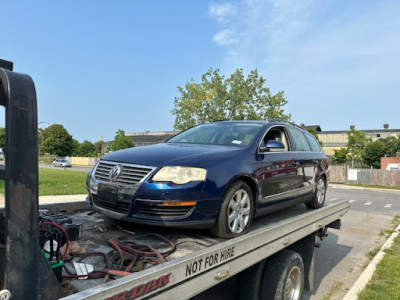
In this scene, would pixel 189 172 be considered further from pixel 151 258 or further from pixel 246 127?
pixel 246 127

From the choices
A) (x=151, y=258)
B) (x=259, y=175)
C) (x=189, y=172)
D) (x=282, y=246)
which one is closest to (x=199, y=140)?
(x=259, y=175)

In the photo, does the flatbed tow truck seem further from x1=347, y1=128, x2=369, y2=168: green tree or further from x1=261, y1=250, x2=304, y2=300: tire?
x1=347, y1=128, x2=369, y2=168: green tree

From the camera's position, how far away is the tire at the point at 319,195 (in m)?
5.15

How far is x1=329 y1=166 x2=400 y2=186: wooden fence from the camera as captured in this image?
30156 millimetres

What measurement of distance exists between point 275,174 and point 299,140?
4.68ft

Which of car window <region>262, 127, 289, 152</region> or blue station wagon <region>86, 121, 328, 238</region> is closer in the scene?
blue station wagon <region>86, 121, 328, 238</region>

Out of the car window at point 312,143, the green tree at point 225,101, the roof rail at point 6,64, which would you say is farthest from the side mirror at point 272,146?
the green tree at point 225,101

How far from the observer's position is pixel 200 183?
2.88 metres

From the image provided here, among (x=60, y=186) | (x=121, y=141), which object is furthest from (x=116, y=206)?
(x=121, y=141)

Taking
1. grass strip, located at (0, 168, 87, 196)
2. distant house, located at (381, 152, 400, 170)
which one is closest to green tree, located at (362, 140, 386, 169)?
distant house, located at (381, 152, 400, 170)

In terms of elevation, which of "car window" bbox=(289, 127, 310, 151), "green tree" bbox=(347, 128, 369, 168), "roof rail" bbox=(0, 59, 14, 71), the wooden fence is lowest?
the wooden fence

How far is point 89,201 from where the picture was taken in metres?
3.36

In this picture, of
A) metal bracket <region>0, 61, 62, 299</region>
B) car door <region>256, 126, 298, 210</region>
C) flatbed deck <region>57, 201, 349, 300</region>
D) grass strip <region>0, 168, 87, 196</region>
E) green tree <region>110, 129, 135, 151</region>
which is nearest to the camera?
metal bracket <region>0, 61, 62, 299</region>

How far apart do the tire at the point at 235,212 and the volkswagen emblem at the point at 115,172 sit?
99 cm
